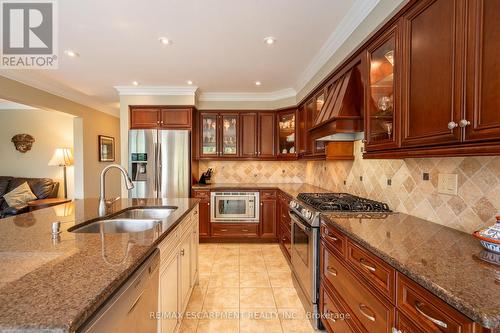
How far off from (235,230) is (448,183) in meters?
3.04

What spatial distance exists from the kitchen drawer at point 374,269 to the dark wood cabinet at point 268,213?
97.3 inches

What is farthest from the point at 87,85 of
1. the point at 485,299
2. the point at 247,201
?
the point at 485,299

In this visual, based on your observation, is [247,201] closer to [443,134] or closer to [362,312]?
[362,312]

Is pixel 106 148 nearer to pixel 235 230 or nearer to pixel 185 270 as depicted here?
pixel 235 230

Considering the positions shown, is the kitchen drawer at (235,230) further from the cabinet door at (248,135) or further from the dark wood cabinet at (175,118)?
the dark wood cabinet at (175,118)

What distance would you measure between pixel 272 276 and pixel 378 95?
2260 millimetres

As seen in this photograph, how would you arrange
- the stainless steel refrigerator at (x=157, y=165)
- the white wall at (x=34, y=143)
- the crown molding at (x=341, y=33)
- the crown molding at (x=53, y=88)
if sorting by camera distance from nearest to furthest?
the crown molding at (x=341, y=33)
the crown molding at (x=53, y=88)
the stainless steel refrigerator at (x=157, y=165)
the white wall at (x=34, y=143)

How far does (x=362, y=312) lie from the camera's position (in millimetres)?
1249

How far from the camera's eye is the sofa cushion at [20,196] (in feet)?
14.0

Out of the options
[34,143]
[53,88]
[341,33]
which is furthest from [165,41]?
[34,143]

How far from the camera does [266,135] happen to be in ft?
13.8

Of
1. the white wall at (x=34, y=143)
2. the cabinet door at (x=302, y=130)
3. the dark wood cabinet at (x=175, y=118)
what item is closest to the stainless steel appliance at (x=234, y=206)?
the cabinet door at (x=302, y=130)

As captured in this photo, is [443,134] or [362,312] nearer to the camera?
[443,134]

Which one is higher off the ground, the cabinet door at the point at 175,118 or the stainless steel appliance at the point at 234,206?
the cabinet door at the point at 175,118
